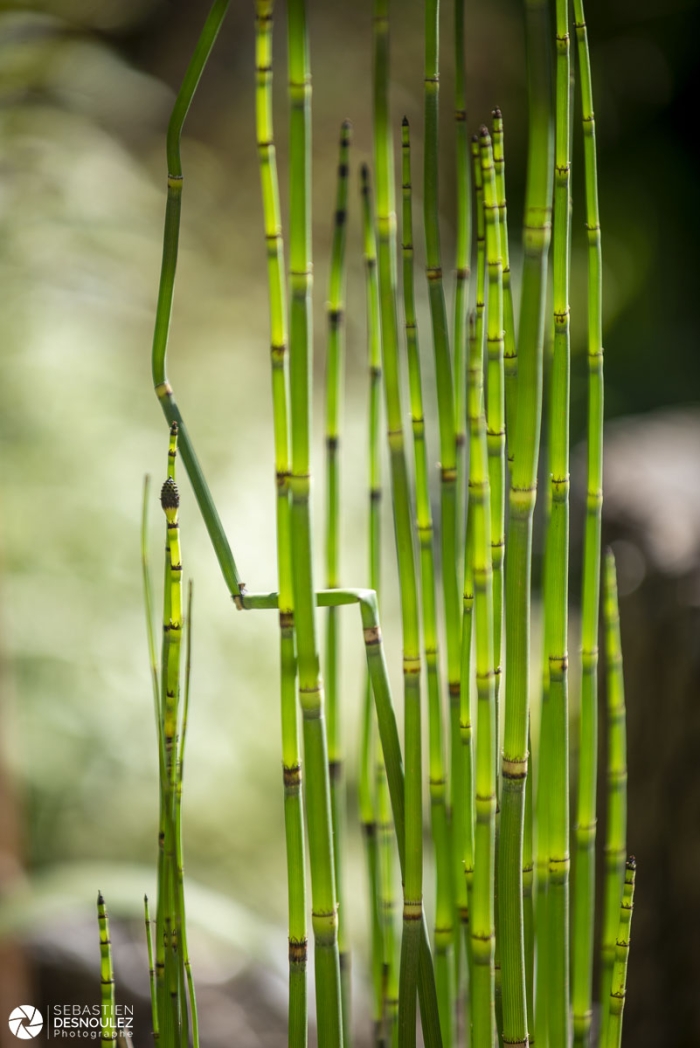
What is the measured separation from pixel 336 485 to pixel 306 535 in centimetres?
18

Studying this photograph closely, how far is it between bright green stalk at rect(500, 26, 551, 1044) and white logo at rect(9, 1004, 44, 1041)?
29cm

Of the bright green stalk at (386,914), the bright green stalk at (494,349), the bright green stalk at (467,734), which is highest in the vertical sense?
the bright green stalk at (494,349)

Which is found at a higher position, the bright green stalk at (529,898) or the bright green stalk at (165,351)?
the bright green stalk at (165,351)

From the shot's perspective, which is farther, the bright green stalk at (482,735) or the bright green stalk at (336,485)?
the bright green stalk at (336,485)

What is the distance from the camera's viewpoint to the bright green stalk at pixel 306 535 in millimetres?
256

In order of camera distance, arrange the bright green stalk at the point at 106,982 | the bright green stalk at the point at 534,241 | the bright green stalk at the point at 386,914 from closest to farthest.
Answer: the bright green stalk at the point at 534,241 → the bright green stalk at the point at 106,982 → the bright green stalk at the point at 386,914

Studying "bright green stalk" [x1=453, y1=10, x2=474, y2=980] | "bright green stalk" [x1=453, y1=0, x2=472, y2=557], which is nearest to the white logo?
"bright green stalk" [x1=453, y1=10, x2=474, y2=980]

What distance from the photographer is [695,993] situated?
0.88m

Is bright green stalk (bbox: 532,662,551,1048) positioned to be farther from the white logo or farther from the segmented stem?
the white logo

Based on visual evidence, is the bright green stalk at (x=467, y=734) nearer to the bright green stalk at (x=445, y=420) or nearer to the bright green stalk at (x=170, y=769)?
the bright green stalk at (x=445, y=420)

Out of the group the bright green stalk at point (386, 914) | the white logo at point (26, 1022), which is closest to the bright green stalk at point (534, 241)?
the bright green stalk at point (386, 914)

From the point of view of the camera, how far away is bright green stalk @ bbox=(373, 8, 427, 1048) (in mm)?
311

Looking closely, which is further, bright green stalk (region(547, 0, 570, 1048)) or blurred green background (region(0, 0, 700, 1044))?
blurred green background (region(0, 0, 700, 1044))

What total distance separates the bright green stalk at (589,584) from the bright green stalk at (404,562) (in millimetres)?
75
